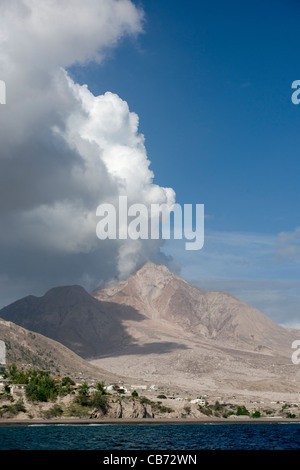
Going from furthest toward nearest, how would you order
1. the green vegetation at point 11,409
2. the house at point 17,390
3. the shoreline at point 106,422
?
the house at point 17,390 < the green vegetation at point 11,409 < the shoreline at point 106,422

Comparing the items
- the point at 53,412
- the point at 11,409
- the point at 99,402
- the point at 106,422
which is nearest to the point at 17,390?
the point at 53,412

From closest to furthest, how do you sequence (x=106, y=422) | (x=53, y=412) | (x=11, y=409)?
1. (x=11, y=409)
2. (x=106, y=422)
3. (x=53, y=412)

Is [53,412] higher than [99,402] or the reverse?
the reverse

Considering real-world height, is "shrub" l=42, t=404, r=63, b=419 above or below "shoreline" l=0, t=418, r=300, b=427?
above

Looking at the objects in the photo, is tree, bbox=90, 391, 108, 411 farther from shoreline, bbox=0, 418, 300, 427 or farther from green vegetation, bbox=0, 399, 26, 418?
green vegetation, bbox=0, 399, 26, 418

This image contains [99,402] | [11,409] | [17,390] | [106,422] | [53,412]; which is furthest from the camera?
[17,390]

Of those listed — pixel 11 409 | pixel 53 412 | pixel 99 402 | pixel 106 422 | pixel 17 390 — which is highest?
pixel 17 390

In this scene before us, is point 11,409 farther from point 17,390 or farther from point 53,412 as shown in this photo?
point 17,390

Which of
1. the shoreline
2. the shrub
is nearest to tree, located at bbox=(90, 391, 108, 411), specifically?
the shoreline

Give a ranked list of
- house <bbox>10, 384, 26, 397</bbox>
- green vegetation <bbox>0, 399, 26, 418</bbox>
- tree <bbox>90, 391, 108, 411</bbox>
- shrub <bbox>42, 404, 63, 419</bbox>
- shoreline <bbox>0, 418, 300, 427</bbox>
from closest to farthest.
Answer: shoreline <bbox>0, 418, 300, 427</bbox>
green vegetation <bbox>0, 399, 26, 418</bbox>
shrub <bbox>42, 404, 63, 419</bbox>
house <bbox>10, 384, 26, 397</bbox>
tree <bbox>90, 391, 108, 411</bbox>

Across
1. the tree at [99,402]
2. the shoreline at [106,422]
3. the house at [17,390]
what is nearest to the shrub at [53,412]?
the shoreline at [106,422]

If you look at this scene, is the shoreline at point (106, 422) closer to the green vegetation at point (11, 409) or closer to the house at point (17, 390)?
the green vegetation at point (11, 409)

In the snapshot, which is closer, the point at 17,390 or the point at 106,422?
the point at 106,422
